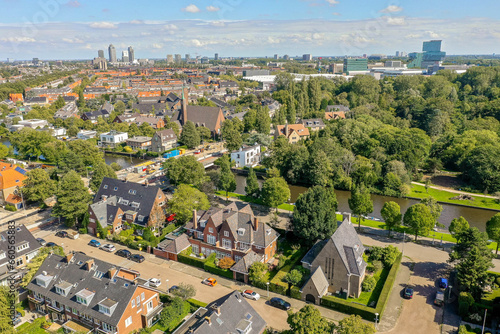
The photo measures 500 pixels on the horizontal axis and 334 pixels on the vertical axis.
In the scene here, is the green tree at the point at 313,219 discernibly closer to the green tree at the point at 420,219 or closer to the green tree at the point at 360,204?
the green tree at the point at 360,204

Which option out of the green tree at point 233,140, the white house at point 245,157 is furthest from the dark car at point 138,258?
the green tree at point 233,140

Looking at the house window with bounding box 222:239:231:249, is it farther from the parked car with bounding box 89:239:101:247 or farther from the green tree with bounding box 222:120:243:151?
the green tree with bounding box 222:120:243:151

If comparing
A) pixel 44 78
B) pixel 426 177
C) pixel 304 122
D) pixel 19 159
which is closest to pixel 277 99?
pixel 304 122

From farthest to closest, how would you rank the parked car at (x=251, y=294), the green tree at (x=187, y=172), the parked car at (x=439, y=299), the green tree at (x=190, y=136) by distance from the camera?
the green tree at (x=190, y=136) → the green tree at (x=187, y=172) → the parked car at (x=251, y=294) → the parked car at (x=439, y=299)

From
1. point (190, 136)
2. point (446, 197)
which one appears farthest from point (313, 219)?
point (190, 136)

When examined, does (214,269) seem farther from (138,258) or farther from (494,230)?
(494,230)

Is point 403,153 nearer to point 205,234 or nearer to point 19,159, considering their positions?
point 205,234
